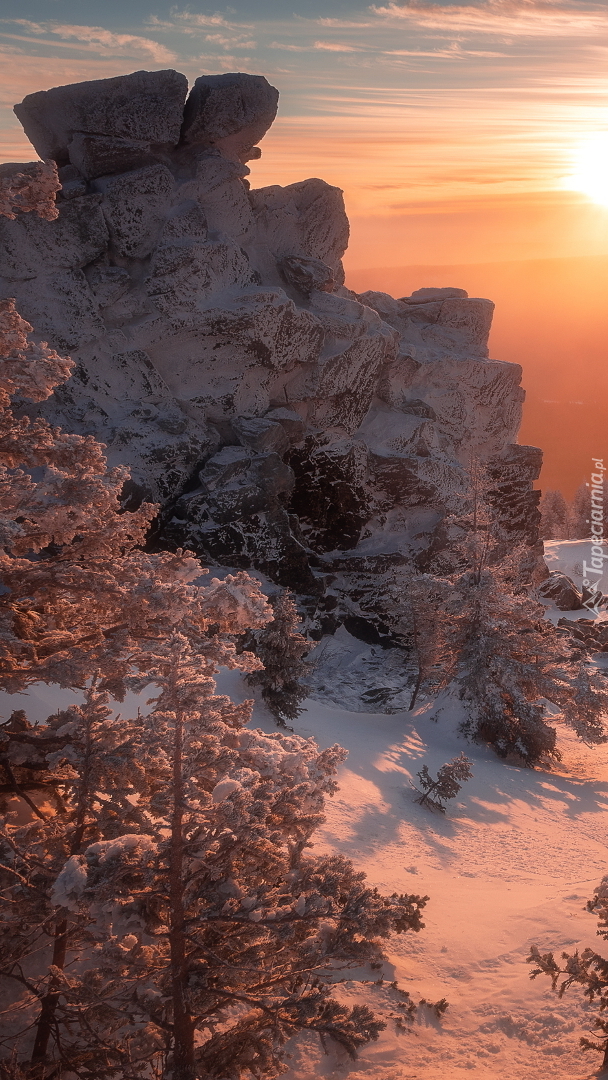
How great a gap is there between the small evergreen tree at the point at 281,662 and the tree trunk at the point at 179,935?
11911 mm

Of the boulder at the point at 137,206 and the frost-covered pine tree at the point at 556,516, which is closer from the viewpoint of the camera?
the boulder at the point at 137,206

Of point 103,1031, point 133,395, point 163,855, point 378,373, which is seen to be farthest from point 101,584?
point 378,373

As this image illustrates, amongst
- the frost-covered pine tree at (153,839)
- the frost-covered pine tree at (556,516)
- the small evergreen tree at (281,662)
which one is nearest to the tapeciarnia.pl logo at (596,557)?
the frost-covered pine tree at (556,516)

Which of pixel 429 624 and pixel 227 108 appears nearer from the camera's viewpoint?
pixel 429 624

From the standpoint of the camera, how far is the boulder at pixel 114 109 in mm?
24625

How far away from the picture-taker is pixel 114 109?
81.4ft

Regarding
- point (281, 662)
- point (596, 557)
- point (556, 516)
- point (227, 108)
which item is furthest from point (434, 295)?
point (556, 516)

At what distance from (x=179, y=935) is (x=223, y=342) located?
2290cm

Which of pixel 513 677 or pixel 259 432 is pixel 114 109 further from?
pixel 513 677

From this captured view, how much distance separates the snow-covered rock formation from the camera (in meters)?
24.6

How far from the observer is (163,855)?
564 cm

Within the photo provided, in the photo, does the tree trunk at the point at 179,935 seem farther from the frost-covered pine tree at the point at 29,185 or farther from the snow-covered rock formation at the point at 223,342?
the snow-covered rock formation at the point at 223,342

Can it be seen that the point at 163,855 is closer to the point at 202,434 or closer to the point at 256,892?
the point at 256,892

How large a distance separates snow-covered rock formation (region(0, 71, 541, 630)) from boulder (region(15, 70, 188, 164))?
0.06m
